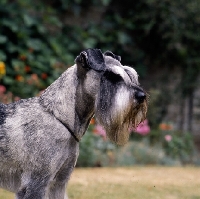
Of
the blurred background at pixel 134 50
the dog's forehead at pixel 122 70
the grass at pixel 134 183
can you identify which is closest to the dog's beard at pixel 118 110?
the dog's forehead at pixel 122 70

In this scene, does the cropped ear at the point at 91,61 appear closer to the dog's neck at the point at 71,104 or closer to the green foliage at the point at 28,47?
the dog's neck at the point at 71,104

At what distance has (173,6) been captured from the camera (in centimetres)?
1251

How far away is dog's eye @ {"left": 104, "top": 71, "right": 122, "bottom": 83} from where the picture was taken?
13.6 ft

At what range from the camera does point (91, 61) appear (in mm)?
4219

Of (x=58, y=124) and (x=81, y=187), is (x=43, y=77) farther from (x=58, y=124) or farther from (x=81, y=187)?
(x=58, y=124)

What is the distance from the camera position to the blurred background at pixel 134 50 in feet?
35.0

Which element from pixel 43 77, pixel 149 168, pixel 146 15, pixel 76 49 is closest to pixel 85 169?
pixel 149 168

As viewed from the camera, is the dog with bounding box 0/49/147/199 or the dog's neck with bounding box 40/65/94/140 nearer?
the dog with bounding box 0/49/147/199

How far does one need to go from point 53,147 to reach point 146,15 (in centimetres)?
892

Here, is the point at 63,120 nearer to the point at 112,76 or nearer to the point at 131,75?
the point at 112,76

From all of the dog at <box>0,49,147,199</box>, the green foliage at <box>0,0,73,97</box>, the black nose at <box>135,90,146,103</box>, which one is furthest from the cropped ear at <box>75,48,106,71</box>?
the green foliage at <box>0,0,73,97</box>

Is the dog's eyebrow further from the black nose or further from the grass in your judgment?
the grass

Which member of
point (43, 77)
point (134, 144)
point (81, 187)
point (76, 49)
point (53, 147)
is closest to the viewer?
point (53, 147)

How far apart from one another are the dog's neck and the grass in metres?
2.15
